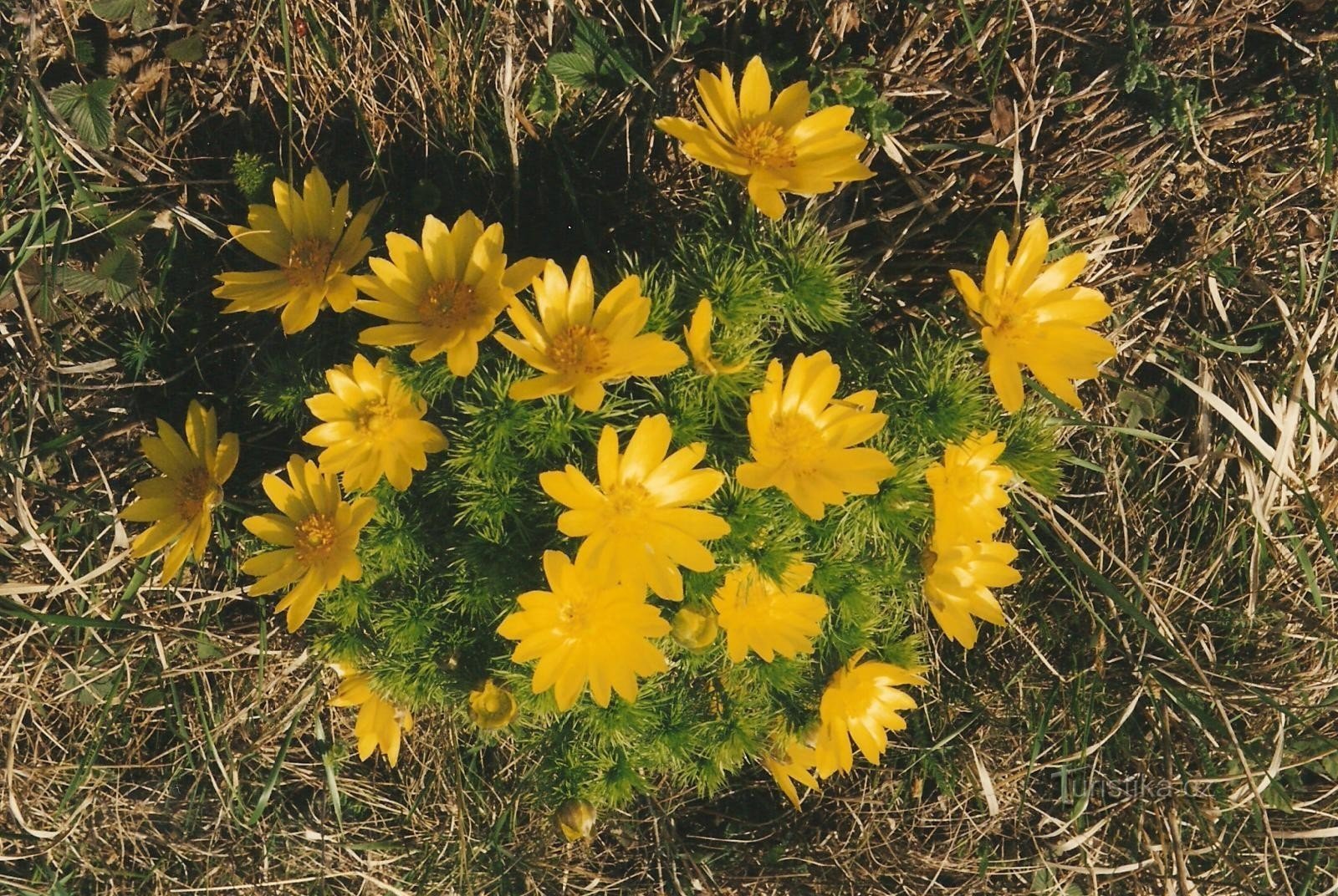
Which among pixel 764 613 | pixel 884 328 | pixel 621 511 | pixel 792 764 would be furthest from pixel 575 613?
pixel 884 328

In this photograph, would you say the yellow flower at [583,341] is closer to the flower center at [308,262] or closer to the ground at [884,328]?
the flower center at [308,262]

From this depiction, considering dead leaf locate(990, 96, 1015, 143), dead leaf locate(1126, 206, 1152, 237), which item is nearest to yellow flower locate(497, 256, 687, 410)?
dead leaf locate(990, 96, 1015, 143)

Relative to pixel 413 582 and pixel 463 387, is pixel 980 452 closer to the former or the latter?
pixel 463 387

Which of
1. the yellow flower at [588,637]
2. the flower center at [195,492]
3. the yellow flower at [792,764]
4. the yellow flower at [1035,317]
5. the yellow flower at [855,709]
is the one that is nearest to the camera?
the yellow flower at [588,637]

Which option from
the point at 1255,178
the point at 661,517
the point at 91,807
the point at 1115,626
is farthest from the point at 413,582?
the point at 1255,178

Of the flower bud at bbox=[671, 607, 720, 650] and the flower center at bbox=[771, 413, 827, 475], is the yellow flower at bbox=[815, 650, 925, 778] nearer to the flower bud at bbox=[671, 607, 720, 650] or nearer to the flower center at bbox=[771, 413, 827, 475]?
the flower bud at bbox=[671, 607, 720, 650]

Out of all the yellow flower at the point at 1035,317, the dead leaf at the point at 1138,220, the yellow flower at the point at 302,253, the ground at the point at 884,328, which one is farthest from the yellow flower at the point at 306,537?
the dead leaf at the point at 1138,220

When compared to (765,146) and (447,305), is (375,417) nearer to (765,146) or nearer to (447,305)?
(447,305)
